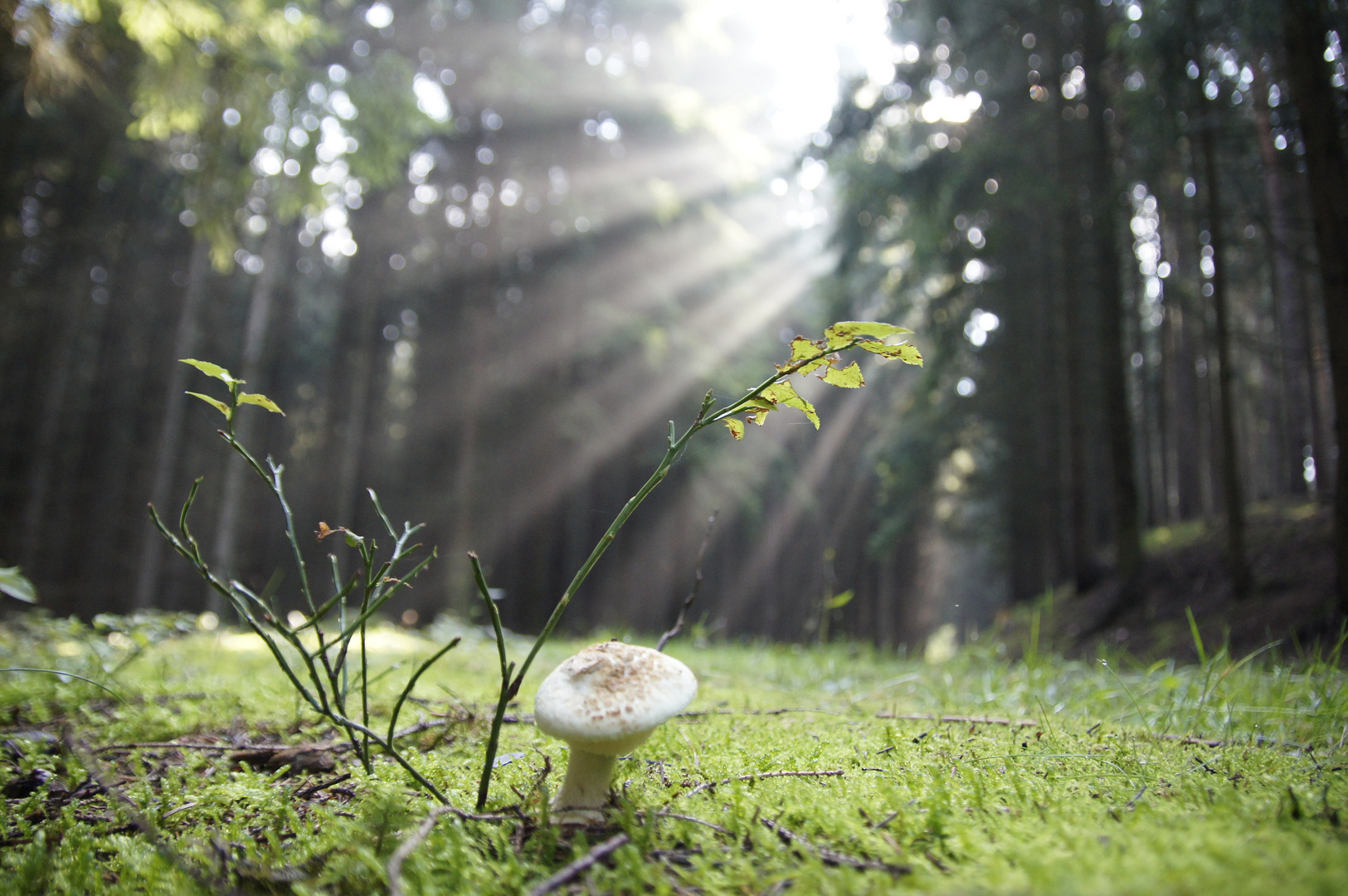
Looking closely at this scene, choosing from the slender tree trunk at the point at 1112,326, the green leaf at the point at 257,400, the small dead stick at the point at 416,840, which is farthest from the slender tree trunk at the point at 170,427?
the slender tree trunk at the point at 1112,326

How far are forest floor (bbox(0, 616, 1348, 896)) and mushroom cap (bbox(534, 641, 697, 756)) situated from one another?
0.49 ft

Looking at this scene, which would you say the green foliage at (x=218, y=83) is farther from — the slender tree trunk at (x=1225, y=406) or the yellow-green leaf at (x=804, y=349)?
the slender tree trunk at (x=1225, y=406)

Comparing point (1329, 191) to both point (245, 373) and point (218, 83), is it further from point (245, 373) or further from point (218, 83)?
point (245, 373)

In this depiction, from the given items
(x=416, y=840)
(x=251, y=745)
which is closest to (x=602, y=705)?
(x=416, y=840)

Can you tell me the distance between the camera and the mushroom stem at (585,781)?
127 centimetres

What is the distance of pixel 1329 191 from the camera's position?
4527mm

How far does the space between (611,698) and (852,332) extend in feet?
2.54

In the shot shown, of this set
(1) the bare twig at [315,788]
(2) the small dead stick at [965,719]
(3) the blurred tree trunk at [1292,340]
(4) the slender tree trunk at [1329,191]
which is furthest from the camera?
(3) the blurred tree trunk at [1292,340]

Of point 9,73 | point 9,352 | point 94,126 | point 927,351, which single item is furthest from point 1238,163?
point 9,352

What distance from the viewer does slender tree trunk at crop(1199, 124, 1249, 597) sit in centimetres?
619

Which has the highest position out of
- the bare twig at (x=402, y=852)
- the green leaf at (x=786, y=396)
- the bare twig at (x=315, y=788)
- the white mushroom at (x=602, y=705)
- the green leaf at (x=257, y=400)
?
the green leaf at (x=786, y=396)

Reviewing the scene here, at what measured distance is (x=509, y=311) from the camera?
13.9m

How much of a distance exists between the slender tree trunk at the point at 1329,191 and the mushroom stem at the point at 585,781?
5.42 metres

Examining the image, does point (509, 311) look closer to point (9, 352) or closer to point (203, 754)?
point (9, 352)
